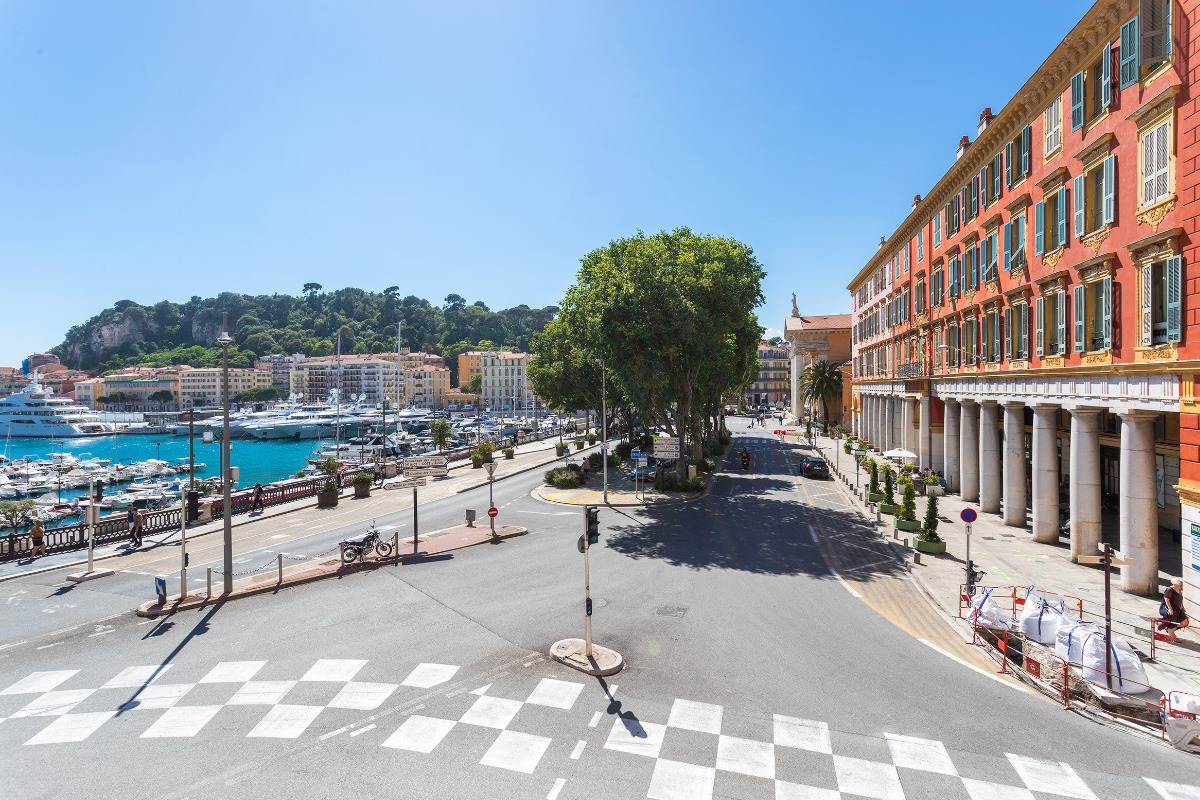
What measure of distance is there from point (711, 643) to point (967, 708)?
4799mm

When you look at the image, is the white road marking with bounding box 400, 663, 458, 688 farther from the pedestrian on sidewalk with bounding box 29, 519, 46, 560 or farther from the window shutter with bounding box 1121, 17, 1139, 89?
the window shutter with bounding box 1121, 17, 1139, 89

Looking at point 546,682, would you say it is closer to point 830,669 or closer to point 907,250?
point 830,669

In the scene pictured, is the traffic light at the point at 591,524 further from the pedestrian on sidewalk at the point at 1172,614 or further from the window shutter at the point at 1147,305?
the window shutter at the point at 1147,305

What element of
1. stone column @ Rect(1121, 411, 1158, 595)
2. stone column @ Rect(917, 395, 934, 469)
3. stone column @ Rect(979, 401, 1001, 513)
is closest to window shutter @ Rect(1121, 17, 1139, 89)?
stone column @ Rect(1121, 411, 1158, 595)

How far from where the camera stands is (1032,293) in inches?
891

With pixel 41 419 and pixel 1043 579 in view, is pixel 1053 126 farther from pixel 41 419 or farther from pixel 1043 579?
pixel 41 419

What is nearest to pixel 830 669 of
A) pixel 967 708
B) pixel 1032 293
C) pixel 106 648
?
pixel 967 708

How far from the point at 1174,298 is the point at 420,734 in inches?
757

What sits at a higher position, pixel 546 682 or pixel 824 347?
pixel 824 347

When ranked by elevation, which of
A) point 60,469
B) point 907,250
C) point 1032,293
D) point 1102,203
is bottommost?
point 60,469

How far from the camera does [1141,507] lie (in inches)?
637

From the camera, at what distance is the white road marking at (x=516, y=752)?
344 inches

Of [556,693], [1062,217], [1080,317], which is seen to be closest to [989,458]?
[1080,317]

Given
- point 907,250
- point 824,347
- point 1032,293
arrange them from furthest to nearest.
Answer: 1. point 824,347
2. point 907,250
3. point 1032,293
